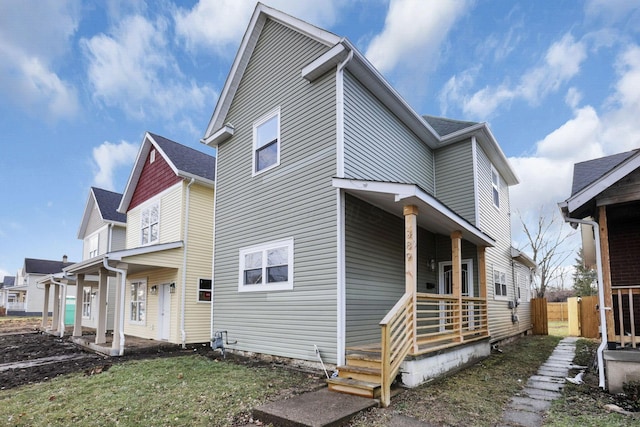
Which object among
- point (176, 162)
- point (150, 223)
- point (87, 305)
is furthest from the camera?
point (87, 305)

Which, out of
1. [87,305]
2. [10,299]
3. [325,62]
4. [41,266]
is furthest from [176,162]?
[10,299]

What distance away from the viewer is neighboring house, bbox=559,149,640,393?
588 cm

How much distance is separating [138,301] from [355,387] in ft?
40.9

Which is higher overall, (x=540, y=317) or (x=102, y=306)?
(x=102, y=306)

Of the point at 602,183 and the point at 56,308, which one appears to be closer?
the point at 602,183

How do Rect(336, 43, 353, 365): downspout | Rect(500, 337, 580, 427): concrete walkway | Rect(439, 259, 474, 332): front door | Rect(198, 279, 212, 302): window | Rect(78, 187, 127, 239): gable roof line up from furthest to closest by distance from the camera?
1. Rect(78, 187, 127, 239): gable roof
2. Rect(198, 279, 212, 302): window
3. Rect(439, 259, 474, 332): front door
4. Rect(336, 43, 353, 365): downspout
5. Rect(500, 337, 580, 427): concrete walkway

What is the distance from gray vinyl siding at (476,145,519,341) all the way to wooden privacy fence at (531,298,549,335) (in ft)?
12.0

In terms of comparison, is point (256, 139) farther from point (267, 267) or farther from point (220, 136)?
point (267, 267)

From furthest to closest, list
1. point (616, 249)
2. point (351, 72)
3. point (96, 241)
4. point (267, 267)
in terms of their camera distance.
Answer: point (96, 241)
point (267, 267)
point (351, 72)
point (616, 249)

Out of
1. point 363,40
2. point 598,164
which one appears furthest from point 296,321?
point 363,40

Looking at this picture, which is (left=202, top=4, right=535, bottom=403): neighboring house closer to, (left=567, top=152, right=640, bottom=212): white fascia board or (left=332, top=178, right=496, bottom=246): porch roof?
(left=332, top=178, right=496, bottom=246): porch roof

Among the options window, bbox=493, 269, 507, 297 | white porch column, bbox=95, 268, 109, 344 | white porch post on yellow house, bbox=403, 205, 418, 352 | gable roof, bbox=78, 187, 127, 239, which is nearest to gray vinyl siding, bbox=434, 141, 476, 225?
Result: window, bbox=493, 269, 507, 297

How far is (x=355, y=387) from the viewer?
5789 millimetres

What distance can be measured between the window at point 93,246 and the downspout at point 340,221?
18.0 metres
